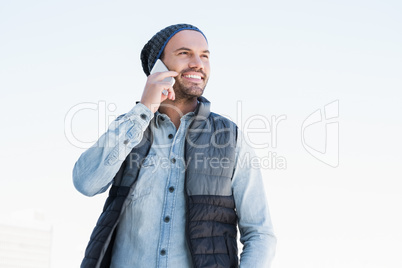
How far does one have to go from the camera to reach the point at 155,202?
290 cm

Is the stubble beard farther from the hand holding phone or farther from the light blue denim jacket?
the light blue denim jacket

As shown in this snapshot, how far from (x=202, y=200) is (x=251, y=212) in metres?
0.32

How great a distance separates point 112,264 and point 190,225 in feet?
1.75

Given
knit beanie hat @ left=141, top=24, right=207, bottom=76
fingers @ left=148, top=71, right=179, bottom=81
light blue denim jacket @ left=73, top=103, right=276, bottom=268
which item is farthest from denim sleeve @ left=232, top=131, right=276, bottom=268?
knit beanie hat @ left=141, top=24, right=207, bottom=76

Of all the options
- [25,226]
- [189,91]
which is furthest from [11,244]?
[189,91]

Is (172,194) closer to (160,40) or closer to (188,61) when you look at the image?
(188,61)

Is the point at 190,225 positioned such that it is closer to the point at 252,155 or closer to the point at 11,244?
the point at 252,155

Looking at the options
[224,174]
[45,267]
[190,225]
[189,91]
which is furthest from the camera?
[45,267]

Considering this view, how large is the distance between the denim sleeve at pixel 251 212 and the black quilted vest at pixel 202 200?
0.06 metres

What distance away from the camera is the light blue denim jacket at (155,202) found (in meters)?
2.77

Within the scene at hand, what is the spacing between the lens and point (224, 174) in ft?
9.62

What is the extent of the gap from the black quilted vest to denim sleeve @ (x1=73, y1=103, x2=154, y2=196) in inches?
5.3

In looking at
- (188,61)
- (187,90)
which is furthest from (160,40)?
(187,90)

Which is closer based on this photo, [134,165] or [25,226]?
[134,165]
